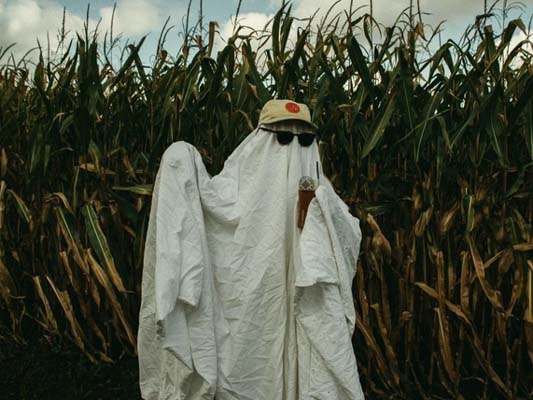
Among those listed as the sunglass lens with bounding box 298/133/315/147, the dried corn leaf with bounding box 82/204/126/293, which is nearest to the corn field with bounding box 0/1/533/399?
the dried corn leaf with bounding box 82/204/126/293

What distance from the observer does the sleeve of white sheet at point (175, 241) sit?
1.99 m

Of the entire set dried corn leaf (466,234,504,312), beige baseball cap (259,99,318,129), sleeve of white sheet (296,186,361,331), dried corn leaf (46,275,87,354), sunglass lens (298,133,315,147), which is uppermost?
beige baseball cap (259,99,318,129)

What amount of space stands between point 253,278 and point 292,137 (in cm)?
53

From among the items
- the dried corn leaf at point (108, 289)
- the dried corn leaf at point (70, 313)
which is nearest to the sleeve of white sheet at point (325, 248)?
the dried corn leaf at point (108, 289)

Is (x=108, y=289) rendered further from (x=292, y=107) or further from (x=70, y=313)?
(x=292, y=107)

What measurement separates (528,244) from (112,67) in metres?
2.42

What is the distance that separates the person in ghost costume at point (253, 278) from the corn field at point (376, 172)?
2.36 feet

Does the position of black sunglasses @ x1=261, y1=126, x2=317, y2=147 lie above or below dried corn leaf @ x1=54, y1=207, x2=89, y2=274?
above

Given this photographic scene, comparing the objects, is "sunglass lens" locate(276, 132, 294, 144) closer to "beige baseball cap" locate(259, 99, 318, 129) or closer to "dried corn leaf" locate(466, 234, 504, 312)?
"beige baseball cap" locate(259, 99, 318, 129)

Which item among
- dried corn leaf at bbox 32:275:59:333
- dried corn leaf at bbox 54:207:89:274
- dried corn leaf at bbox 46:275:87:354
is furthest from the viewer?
dried corn leaf at bbox 32:275:59:333

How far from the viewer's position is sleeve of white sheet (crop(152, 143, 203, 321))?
78.2 inches

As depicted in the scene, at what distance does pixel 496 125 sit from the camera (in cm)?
280

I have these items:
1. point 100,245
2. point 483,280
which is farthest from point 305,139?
point 100,245

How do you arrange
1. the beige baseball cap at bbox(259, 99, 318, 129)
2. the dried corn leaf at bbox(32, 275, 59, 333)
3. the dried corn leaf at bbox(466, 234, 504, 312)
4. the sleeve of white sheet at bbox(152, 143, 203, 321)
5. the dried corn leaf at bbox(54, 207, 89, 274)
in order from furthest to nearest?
the dried corn leaf at bbox(32, 275, 59, 333), the dried corn leaf at bbox(54, 207, 89, 274), the dried corn leaf at bbox(466, 234, 504, 312), the beige baseball cap at bbox(259, 99, 318, 129), the sleeve of white sheet at bbox(152, 143, 203, 321)
